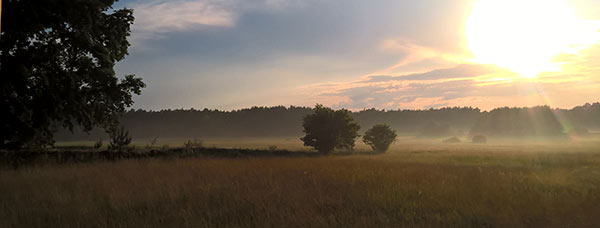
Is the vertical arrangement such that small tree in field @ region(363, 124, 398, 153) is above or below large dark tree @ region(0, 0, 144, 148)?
below

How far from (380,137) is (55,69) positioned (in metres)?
33.8

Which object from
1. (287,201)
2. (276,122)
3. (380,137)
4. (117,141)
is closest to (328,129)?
(380,137)

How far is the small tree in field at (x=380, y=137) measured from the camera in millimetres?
44812

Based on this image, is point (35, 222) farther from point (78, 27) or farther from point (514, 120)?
point (514, 120)

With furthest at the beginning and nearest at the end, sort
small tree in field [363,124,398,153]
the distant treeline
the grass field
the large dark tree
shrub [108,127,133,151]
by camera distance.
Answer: the distant treeline < small tree in field [363,124,398,153] < shrub [108,127,133,151] < the large dark tree < the grass field

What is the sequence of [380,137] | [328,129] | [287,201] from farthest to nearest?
[380,137]
[328,129]
[287,201]

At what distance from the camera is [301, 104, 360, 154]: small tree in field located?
37562 millimetres

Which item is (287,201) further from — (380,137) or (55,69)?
(380,137)

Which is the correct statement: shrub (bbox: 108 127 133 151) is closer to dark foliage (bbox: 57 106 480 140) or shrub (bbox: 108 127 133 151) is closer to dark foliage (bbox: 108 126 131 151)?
dark foliage (bbox: 108 126 131 151)

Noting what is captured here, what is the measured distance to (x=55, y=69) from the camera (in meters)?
17.3

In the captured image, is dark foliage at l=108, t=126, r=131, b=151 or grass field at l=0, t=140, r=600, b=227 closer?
grass field at l=0, t=140, r=600, b=227

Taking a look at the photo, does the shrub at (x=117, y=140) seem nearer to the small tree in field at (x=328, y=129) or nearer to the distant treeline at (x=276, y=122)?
the small tree in field at (x=328, y=129)

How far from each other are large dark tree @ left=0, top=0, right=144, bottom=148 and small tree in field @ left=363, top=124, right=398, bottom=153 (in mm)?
30710

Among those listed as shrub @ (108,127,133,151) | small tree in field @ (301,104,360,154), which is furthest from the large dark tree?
small tree in field @ (301,104,360,154)
